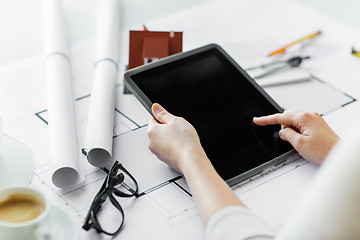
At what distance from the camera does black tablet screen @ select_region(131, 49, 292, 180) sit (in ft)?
3.30

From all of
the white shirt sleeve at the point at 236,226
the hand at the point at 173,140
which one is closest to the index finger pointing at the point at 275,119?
the hand at the point at 173,140

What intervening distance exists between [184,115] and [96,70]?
1.01 feet

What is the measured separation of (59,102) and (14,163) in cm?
17

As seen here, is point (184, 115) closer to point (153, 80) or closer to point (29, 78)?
point (153, 80)

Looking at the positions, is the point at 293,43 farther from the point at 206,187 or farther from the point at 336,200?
the point at 336,200

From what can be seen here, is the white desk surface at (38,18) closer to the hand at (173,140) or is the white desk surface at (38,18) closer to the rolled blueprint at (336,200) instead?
the hand at (173,140)

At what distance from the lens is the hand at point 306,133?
0.99m

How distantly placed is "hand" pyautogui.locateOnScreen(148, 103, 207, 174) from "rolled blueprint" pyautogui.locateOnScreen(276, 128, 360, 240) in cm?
32

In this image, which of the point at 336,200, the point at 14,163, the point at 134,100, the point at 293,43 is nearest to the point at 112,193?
the point at 14,163

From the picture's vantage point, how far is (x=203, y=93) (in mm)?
1079

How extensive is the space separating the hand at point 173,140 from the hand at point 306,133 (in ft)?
0.54

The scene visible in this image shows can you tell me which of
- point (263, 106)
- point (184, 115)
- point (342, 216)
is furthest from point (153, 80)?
point (342, 216)

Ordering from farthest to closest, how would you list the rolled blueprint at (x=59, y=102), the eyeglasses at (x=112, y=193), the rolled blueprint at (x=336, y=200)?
the rolled blueprint at (x=59, y=102) → the eyeglasses at (x=112, y=193) → the rolled blueprint at (x=336, y=200)

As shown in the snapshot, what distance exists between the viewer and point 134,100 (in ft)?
3.94
